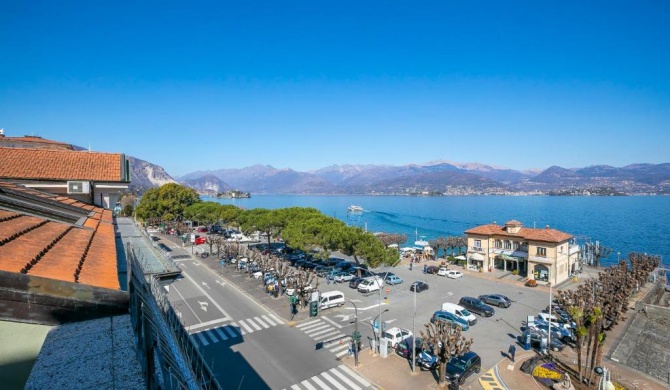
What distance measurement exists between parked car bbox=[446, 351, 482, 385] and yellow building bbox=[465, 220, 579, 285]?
27.0 meters

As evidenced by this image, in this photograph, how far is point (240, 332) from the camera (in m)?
27.6

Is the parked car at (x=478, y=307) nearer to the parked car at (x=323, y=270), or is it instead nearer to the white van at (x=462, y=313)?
the white van at (x=462, y=313)

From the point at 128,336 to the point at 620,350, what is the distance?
33004 mm

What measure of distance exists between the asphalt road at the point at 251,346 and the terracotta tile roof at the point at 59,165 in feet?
22.2

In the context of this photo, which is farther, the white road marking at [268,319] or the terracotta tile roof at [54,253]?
the white road marking at [268,319]

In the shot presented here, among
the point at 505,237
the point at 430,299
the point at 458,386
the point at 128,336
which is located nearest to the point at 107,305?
the point at 128,336

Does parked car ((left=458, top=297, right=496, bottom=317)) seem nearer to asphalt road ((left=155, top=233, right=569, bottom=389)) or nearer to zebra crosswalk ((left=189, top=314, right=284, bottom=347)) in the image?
asphalt road ((left=155, top=233, right=569, bottom=389))

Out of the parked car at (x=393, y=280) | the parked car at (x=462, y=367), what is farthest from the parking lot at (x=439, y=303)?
the parked car at (x=462, y=367)

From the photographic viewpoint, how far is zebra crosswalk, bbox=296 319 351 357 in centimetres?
2509

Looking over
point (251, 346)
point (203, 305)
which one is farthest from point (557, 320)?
point (203, 305)

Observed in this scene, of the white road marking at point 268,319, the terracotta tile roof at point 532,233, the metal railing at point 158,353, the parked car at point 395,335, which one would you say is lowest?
the white road marking at point 268,319

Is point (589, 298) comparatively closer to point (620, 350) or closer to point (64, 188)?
point (620, 350)

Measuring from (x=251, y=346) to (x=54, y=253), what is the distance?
78.6 ft

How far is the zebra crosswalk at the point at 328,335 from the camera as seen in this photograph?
25.1m
